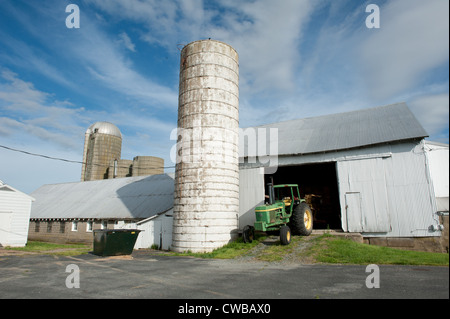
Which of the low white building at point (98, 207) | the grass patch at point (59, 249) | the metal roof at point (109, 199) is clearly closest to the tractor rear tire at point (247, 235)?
the low white building at point (98, 207)

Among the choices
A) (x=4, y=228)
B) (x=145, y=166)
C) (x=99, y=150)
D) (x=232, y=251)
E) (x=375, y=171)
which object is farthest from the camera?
(x=145, y=166)

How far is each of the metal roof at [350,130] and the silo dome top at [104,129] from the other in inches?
911

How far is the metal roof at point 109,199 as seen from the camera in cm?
2389

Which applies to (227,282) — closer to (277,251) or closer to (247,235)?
(277,251)

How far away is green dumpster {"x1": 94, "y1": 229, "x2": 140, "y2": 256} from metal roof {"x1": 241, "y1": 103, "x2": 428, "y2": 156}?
9.55 m

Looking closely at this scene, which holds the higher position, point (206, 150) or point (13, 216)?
point (206, 150)

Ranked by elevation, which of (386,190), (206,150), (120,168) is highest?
(120,168)

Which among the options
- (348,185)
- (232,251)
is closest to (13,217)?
(232,251)

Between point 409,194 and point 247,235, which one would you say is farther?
point 247,235

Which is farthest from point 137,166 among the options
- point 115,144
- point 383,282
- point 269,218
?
point 383,282

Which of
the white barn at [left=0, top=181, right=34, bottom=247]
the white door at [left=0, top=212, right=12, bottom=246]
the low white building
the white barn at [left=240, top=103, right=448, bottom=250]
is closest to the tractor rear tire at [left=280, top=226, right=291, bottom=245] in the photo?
the white barn at [left=240, top=103, right=448, bottom=250]

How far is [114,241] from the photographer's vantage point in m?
13.7

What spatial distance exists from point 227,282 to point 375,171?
35.5 ft

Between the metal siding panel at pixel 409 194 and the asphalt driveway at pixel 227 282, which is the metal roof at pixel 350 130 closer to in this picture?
the metal siding panel at pixel 409 194
